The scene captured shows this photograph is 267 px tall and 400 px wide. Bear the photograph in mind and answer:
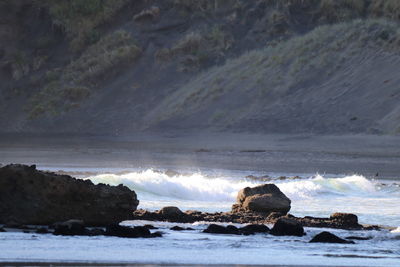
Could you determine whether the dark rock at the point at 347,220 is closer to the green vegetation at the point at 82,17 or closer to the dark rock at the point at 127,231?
the dark rock at the point at 127,231

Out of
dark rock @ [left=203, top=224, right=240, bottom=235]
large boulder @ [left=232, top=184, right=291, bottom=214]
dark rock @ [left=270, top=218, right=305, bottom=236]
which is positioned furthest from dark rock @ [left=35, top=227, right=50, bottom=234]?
large boulder @ [left=232, top=184, right=291, bottom=214]

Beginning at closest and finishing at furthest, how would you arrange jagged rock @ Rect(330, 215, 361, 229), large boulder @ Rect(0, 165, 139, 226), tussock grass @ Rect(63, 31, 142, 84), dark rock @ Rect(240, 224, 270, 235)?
large boulder @ Rect(0, 165, 139, 226), dark rock @ Rect(240, 224, 270, 235), jagged rock @ Rect(330, 215, 361, 229), tussock grass @ Rect(63, 31, 142, 84)

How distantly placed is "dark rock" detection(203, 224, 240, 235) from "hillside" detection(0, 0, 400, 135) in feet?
81.7

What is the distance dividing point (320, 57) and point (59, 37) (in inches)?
897

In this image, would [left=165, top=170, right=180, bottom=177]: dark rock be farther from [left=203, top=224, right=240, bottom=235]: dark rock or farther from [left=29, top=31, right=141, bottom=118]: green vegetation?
[left=29, top=31, right=141, bottom=118]: green vegetation

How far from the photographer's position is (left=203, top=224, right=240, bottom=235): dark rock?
13.0m

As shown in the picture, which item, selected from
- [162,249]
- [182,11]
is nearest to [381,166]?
[162,249]

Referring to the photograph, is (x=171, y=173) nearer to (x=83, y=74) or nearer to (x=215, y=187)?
(x=215, y=187)

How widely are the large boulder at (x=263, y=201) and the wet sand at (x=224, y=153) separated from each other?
1018 cm

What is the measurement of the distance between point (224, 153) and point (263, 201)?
19.6 m

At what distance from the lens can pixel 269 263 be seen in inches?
421

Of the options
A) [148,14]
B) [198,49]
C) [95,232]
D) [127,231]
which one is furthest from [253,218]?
[148,14]

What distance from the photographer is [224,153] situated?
1385 inches

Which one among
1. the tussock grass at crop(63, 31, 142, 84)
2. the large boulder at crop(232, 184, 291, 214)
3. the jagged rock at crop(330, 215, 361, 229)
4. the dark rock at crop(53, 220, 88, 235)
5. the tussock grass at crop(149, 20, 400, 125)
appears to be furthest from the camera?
the tussock grass at crop(63, 31, 142, 84)
